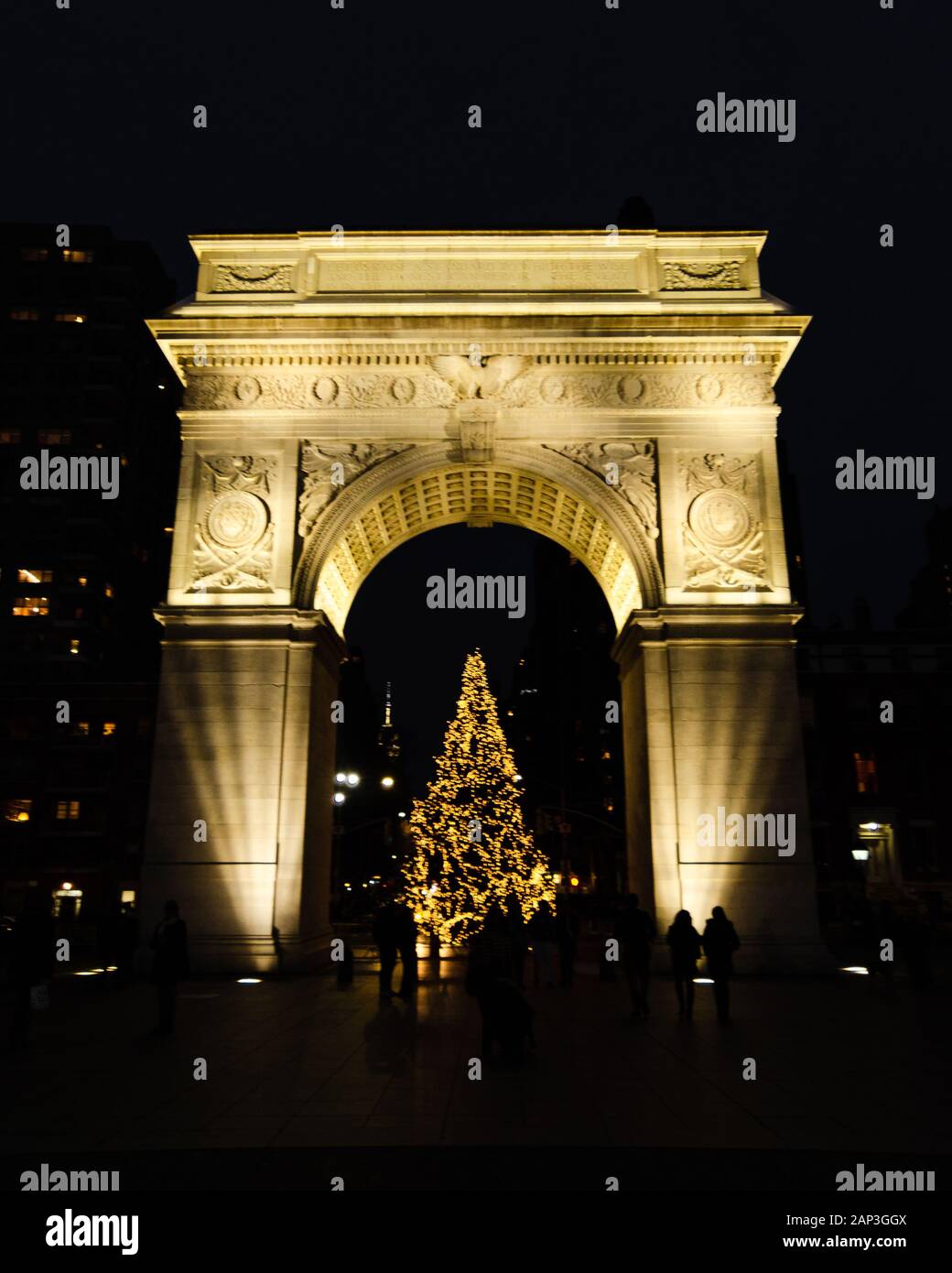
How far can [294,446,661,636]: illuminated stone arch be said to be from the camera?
73.7 feet

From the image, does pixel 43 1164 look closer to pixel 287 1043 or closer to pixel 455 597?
pixel 287 1043

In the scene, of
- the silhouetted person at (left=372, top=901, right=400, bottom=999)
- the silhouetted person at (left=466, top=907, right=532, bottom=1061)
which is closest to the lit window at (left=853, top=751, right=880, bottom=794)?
the silhouetted person at (left=372, top=901, right=400, bottom=999)

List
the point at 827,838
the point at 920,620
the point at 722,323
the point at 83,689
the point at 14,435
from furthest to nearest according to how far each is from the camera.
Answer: the point at 920,620 → the point at 14,435 → the point at 83,689 → the point at 827,838 → the point at 722,323

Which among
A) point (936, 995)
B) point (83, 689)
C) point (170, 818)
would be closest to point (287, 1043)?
point (170, 818)

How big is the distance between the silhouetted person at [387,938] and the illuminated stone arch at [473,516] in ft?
26.0

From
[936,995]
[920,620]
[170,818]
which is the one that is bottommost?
[936,995]

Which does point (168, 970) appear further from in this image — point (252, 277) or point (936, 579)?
point (936, 579)

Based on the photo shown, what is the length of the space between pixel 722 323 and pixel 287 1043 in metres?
18.8

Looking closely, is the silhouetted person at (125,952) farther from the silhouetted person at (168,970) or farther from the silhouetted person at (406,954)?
the silhouetted person at (168,970)

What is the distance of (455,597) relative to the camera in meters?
23.0

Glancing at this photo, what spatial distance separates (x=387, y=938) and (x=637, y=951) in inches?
187

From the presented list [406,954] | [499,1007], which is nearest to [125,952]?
[406,954]

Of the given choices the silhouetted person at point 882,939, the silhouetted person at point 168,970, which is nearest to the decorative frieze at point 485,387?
the silhouetted person at point 882,939

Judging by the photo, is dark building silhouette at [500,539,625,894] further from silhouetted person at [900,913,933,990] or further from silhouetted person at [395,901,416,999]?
silhouetted person at [395,901,416,999]
